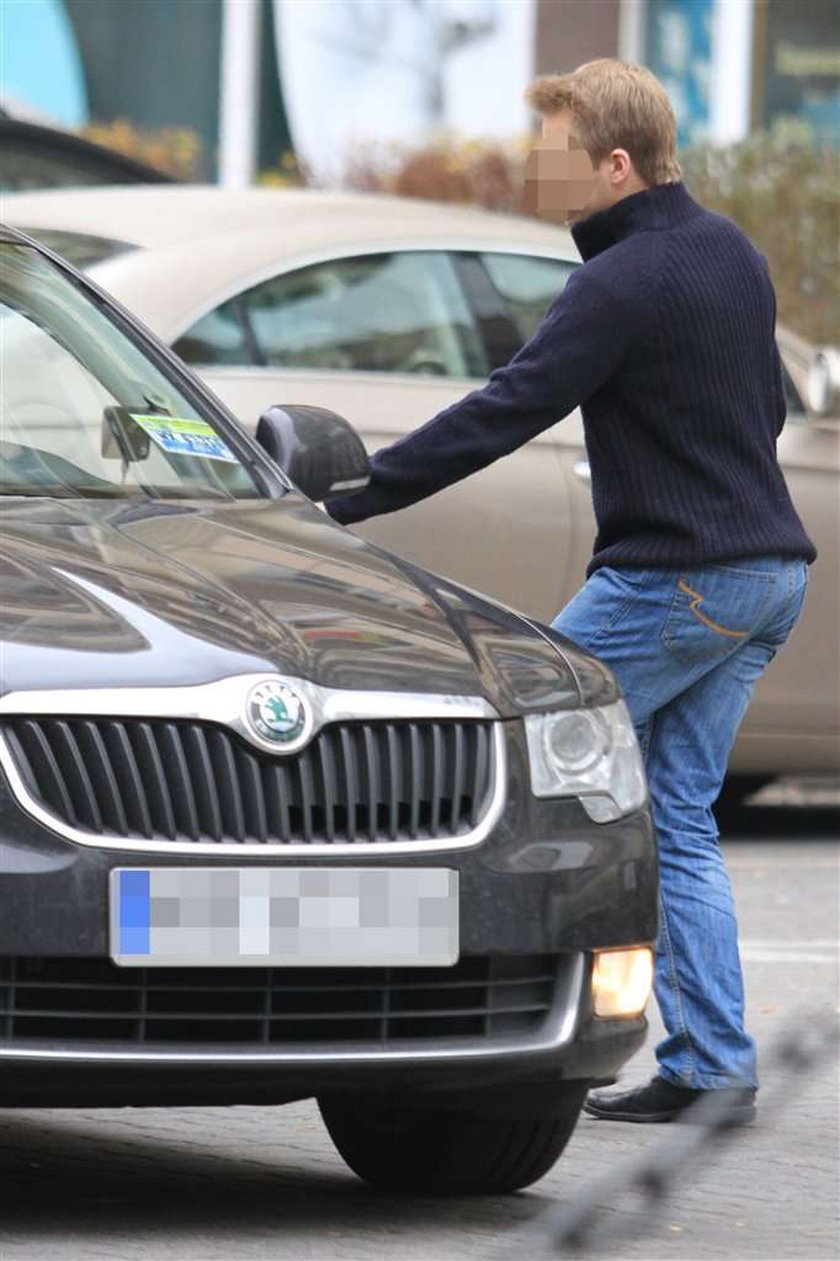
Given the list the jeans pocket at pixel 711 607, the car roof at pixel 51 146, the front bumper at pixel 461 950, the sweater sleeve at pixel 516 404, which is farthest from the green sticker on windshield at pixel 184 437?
the car roof at pixel 51 146

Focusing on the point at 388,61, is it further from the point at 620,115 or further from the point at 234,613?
the point at 234,613

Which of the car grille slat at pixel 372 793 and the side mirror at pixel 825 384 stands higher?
the side mirror at pixel 825 384

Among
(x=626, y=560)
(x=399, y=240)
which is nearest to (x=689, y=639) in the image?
(x=626, y=560)

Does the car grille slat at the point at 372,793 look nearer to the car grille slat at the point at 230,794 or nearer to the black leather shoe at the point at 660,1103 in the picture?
the car grille slat at the point at 230,794

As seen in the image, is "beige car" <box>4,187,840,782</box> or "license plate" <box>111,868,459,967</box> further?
"beige car" <box>4,187,840,782</box>

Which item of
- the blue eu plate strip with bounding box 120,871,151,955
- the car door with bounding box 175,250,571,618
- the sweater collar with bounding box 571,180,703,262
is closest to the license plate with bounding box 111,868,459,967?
the blue eu plate strip with bounding box 120,871,151,955

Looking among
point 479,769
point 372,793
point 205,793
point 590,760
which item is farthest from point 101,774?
point 590,760

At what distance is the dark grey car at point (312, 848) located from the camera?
4.39m

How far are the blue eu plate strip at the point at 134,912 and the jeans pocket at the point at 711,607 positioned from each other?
1.56 metres

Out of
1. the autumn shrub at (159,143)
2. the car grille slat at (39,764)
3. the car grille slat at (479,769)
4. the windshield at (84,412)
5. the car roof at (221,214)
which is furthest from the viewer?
the autumn shrub at (159,143)

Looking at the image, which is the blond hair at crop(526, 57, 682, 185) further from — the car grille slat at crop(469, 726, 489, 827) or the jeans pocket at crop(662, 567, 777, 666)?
the car grille slat at crop(469, 726, 489, 827)

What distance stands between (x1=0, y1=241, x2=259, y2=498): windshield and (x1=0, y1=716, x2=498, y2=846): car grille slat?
99cm

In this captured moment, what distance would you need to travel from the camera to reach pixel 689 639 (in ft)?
18.7

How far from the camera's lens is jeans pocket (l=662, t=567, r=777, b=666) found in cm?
568
